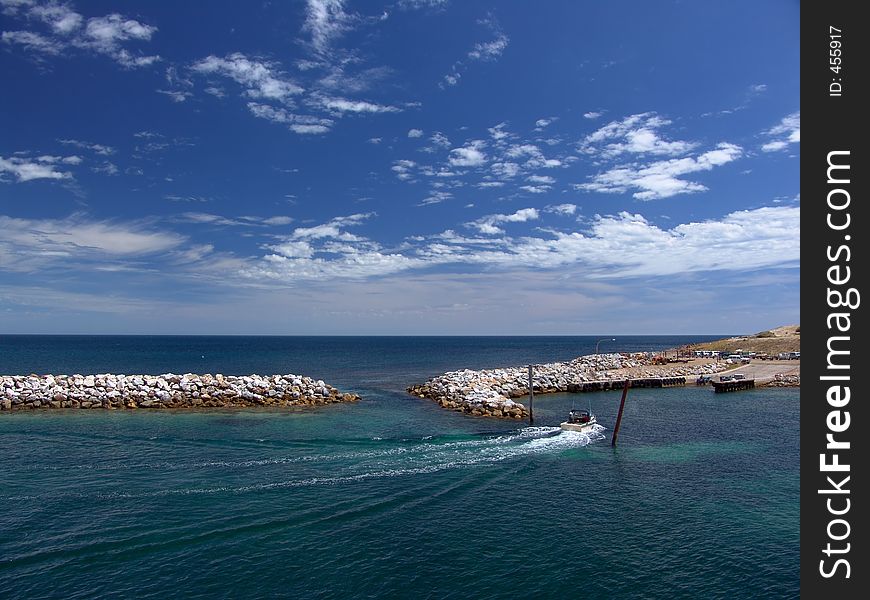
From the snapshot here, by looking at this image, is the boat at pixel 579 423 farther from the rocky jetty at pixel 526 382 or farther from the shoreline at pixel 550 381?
the rocky jetty at pixel 526 382

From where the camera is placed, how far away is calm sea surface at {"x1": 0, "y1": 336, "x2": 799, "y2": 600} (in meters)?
17.6

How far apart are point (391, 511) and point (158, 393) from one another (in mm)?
37158

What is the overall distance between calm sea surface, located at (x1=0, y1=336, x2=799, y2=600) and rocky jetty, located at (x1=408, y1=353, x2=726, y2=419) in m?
8.33

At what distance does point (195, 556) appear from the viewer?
1883 cm

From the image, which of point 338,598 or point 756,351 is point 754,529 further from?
point 756,351

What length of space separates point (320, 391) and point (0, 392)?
2895cm

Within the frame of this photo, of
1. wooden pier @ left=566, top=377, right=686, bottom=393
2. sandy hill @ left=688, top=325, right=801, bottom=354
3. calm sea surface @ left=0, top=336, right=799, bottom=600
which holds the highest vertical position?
sandy hill @ left=688, top=325, right=801, bottom=354

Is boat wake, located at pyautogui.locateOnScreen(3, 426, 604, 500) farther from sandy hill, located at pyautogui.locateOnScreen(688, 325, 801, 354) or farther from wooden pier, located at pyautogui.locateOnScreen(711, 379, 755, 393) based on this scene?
sandy hill, located at pyautogui.locateOnScreen(688, 325, 801, 354)

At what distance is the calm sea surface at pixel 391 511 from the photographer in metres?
17.6

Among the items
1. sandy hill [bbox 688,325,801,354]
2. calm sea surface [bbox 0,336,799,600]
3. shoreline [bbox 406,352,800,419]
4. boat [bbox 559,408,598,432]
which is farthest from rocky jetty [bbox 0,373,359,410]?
sandy hill [bbox 688,325,801,354]

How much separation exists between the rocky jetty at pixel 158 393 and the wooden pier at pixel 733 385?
43907mm

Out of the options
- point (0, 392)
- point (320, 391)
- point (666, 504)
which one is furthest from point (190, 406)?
point (666, 504)

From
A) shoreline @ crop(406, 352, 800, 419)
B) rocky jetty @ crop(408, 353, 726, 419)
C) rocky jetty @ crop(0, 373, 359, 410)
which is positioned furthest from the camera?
shoreline @ crop(406, 352, 800, 419)

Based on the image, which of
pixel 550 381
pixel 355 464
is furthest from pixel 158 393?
pixel 550 381
